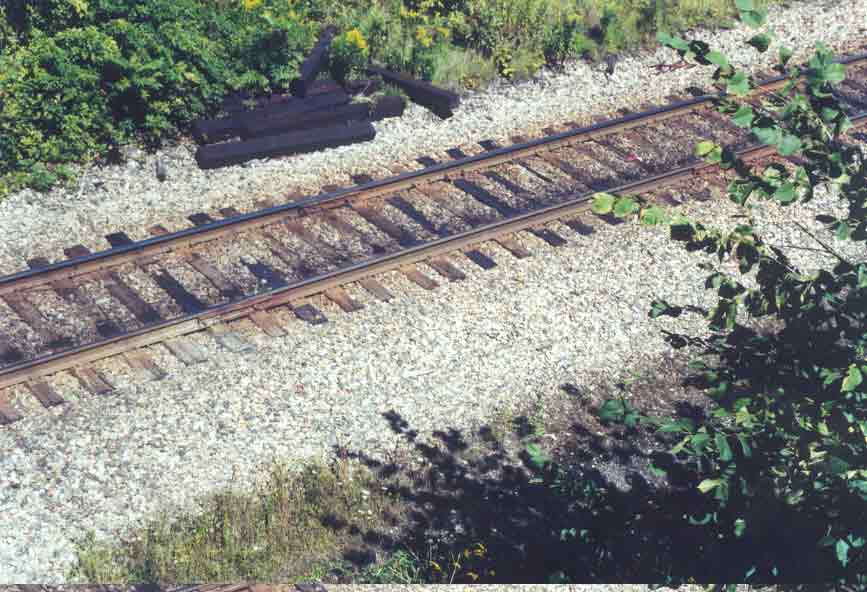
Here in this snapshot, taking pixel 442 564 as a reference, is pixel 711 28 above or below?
above

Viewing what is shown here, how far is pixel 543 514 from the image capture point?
7.79 metres

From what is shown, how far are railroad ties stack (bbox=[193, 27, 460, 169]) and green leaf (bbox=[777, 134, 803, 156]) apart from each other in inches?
361

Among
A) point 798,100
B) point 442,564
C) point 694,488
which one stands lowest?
point 442,564

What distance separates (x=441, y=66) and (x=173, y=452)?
857 cm

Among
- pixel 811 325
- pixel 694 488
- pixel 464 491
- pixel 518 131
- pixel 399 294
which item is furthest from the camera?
pixel 518 131

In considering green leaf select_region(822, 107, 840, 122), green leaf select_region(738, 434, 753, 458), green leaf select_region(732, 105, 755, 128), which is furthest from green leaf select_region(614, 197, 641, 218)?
green leaf select_region(738, 434, 753, 458)

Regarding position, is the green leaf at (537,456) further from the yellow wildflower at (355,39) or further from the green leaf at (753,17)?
the yellow wildflower at (355,39)

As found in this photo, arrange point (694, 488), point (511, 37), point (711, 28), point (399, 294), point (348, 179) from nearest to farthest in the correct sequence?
point (694, 488) < point (399, 294) < point (348, 179) < point (511, 37) < point (711, 28)

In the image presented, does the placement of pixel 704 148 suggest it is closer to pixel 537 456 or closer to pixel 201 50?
pixel 537 456

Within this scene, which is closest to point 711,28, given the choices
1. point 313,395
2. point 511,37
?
point 511,37

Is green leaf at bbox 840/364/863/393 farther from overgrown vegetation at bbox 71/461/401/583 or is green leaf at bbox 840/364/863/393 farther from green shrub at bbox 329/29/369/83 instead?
green shrub at bbox 329/29/369/83

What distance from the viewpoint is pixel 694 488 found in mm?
7199

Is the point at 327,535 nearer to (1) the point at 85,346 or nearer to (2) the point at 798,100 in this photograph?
(1) the point at 85,346

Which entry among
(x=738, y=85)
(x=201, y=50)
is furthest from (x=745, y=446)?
(x=201, y=50)
